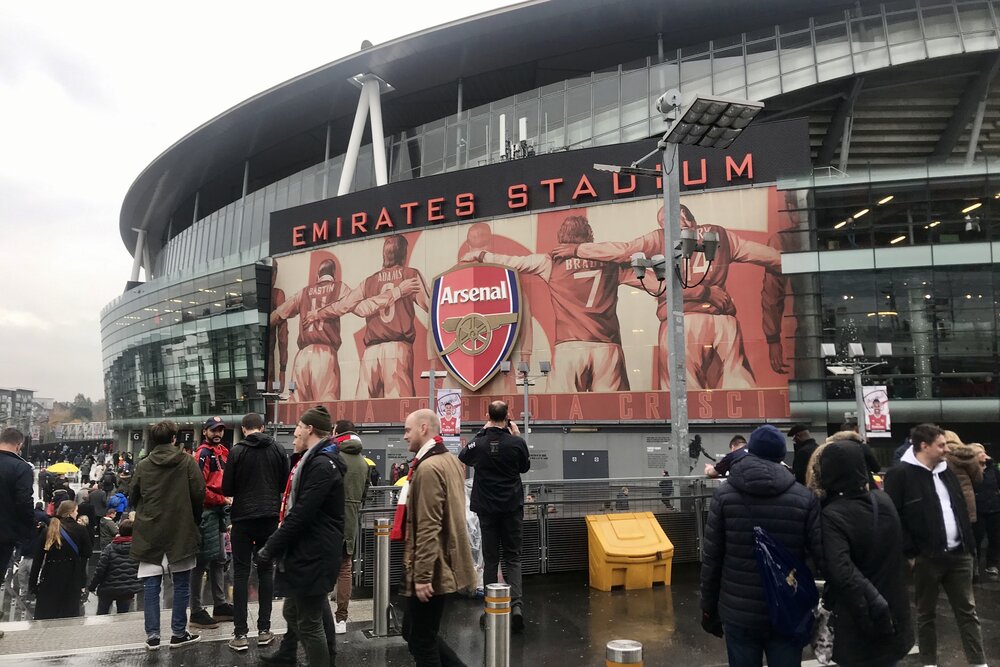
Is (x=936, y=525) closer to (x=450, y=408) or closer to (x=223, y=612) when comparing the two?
(x=223, y=612)

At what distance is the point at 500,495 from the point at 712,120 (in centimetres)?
764

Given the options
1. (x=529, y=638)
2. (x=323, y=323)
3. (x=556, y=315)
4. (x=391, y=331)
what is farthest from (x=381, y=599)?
(x=323, y=323)

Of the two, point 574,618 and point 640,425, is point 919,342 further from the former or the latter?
point 574,618

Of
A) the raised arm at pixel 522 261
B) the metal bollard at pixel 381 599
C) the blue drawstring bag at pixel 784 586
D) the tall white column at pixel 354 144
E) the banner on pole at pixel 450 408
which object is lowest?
the metal bollard at pixel 381 599

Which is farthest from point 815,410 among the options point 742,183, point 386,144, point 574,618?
point 386,144

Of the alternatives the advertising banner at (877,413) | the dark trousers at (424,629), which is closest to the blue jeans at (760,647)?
the dark trousers at (424,629)

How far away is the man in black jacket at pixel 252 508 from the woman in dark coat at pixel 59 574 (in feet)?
9.96

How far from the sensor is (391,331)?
34.6m

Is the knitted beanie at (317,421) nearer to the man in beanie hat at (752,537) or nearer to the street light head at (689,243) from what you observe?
the man in beanie hat at (752,537)

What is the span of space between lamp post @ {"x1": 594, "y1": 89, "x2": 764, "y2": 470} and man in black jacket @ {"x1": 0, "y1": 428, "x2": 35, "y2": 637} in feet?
29.4

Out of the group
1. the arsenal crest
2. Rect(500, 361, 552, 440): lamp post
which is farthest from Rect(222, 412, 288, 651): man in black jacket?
the arsenal crest

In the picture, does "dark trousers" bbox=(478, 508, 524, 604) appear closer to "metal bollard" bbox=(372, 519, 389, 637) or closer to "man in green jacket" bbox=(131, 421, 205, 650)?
"metal bollard" bbox=(372, 519, 389, 637)

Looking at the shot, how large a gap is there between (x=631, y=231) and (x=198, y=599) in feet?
85.4

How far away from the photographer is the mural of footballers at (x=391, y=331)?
34.0 m
